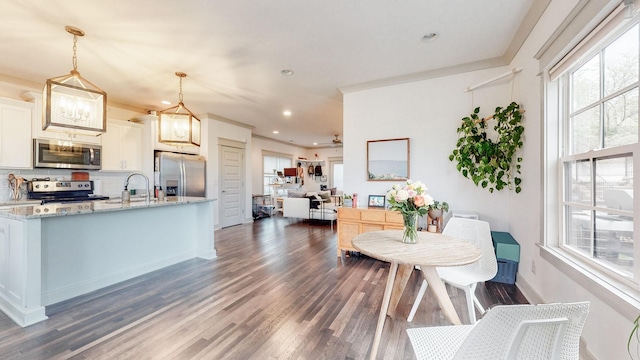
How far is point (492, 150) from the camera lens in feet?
9.38

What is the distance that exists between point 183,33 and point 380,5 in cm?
196

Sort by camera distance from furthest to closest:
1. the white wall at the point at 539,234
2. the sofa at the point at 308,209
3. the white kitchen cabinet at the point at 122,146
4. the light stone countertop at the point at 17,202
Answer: the sofa at the point at 308,209 → the white kitchen cabinet at the point at 122,146 → the light stone countertop at the point at 17,202 → the white wall at the point at 539,234

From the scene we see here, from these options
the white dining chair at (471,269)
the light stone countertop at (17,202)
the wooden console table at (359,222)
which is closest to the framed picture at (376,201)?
the wooden console table at (359,222)

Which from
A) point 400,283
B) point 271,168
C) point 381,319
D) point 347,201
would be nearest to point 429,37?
point 347,201

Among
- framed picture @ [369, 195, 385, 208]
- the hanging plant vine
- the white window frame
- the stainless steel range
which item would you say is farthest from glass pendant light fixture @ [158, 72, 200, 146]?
the white window frame

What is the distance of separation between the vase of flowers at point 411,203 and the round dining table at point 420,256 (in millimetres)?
95

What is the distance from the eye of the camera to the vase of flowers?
1771 millimetres

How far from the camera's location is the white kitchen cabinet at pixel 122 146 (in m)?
4.35

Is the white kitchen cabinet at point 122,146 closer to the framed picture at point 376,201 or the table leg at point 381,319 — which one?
the framed picture at point 376,201

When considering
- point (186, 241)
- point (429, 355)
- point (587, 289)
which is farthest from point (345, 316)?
point (186, 241)

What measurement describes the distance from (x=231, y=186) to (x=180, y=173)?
1431 mm

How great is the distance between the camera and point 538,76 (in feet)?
7.30

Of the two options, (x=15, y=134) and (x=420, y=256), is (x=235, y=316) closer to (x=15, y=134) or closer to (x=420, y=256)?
(x=420, y=256)

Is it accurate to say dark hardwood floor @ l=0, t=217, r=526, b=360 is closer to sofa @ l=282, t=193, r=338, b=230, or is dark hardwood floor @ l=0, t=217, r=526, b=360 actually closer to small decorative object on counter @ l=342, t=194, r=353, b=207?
small decorative object on counter @ l=342, t=194, r=353, b=207
